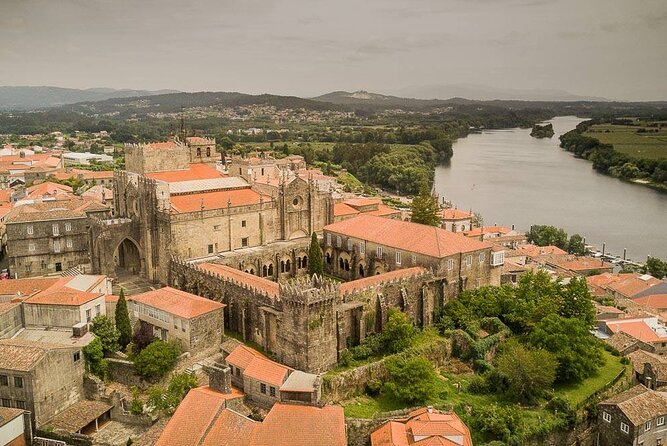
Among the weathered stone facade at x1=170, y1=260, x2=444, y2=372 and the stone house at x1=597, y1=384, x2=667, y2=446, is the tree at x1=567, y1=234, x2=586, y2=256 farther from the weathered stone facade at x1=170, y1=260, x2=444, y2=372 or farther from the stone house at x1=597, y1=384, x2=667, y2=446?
the stone house at x1=597, y1=384, x2=667, y2=446

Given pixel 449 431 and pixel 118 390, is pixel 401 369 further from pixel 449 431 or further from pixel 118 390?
pixel 118 390

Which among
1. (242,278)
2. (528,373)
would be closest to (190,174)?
(242,278)

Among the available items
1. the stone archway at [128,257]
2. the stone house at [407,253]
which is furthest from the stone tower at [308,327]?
the stone archway at [128,257]

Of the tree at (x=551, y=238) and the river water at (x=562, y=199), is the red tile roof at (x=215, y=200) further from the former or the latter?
the river water at (x=562, y=199)

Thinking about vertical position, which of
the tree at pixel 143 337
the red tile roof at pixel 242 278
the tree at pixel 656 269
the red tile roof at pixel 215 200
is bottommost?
the tree at pixel 656 269

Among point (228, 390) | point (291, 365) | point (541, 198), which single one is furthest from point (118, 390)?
point (541, 198)

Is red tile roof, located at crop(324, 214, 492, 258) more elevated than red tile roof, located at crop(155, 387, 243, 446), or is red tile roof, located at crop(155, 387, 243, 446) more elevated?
red tile roof, located at crop(324, 214, 492, 258)

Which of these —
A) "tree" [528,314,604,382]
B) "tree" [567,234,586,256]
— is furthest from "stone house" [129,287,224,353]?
"tree" [567,234,586,256]
